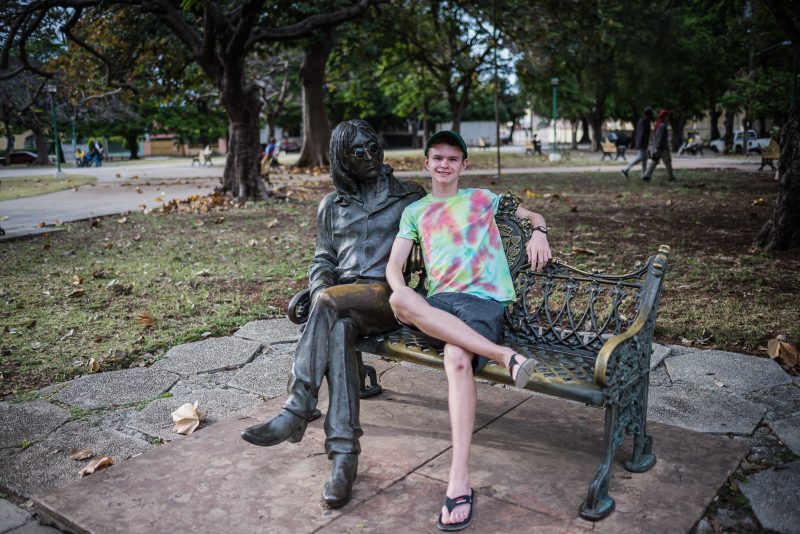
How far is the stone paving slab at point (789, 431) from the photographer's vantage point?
319cm

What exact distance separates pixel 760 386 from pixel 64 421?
380 cm

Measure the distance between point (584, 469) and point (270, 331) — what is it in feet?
9.64

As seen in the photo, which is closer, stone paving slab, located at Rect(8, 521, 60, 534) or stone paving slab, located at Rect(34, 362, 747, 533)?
stone paving slab, located at Rect(34, 362, 747, 533)

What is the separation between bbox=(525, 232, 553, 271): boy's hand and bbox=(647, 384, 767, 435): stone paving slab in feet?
3.52

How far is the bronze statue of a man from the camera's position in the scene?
2.75m

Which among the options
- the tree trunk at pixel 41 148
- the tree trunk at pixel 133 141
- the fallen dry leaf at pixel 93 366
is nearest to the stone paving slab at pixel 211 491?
the fallen dry leaf at pixel 93 366

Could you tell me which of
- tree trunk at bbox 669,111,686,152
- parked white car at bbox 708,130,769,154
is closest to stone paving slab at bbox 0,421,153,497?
parked white car at bbox 708,130,769,154

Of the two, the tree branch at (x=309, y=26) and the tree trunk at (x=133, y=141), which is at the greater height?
the tree branch at (x=309, y=26)

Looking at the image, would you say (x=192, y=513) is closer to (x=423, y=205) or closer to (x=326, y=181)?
(x=423, y=205)

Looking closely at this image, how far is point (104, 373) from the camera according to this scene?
443 centimetres

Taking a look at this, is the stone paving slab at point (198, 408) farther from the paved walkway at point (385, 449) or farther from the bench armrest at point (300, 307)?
the bench armrest at point (300, 307)

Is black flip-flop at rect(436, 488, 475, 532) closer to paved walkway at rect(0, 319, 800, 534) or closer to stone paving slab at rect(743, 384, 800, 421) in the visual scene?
paved walkway at rect(0, 319, 800, 534)

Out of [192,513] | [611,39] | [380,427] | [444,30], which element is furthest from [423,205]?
[611,39]

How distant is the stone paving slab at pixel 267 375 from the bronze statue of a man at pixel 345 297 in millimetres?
984
